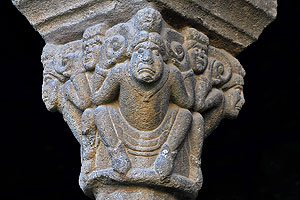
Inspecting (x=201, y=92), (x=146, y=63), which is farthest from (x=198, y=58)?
(x=146, y=63)

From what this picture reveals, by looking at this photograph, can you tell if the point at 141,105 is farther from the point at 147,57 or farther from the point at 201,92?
the point at 201,92

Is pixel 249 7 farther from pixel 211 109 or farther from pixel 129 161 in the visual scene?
pixel 129 161

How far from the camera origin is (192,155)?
3744 mm

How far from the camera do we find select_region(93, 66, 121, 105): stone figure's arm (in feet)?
12.0

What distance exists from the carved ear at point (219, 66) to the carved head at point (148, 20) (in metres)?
0.37

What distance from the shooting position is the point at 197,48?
152 inches

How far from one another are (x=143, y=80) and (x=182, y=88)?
0.21 meters

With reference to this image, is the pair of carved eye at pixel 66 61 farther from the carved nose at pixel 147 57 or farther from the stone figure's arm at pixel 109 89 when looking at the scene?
the carved nose at pixel 147 57

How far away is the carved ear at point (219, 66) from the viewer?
394 cm

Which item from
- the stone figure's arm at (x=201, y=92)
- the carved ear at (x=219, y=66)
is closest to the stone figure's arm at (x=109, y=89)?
the stone figure's arm at (x=201, y=92)

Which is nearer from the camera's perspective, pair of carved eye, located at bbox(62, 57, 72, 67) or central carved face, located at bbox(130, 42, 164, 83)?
central carved face, located at bbox(130, 42, 164, 83)

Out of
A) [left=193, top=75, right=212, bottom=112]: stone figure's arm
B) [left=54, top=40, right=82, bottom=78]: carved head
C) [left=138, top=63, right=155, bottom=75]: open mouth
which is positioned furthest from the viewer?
[left=54, top=40, right=82, bottom=78]: carved head

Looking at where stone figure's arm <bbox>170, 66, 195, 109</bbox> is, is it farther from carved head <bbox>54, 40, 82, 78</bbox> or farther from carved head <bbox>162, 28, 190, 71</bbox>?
carved head <bbox>54, 40, 82, 78</bbox>

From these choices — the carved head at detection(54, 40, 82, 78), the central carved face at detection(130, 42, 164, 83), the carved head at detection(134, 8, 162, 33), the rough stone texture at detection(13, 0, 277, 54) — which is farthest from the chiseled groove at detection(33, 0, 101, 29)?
the central carved face at detection(130, 42, 164, 83)
